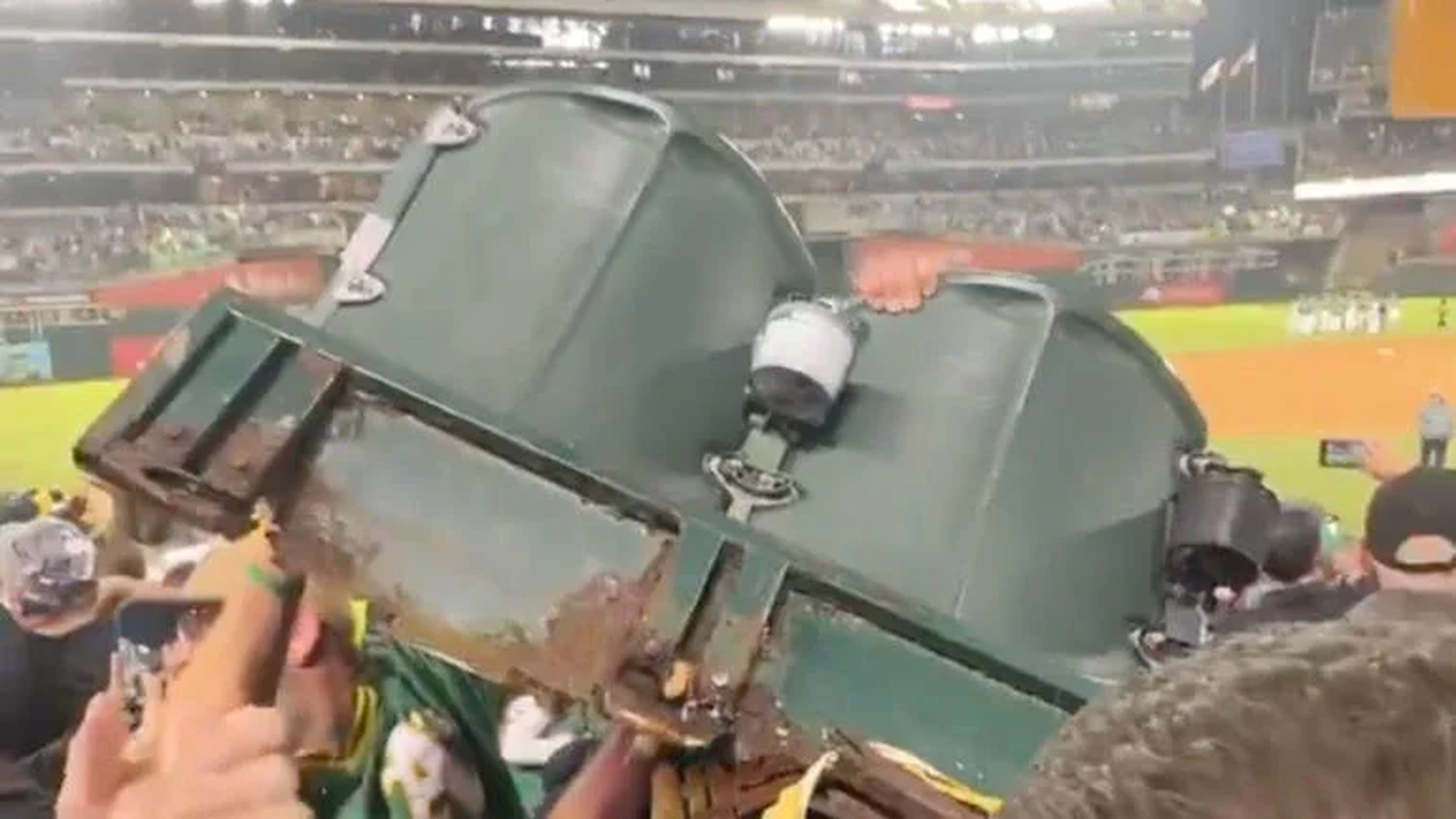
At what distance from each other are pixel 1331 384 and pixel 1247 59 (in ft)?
2.15

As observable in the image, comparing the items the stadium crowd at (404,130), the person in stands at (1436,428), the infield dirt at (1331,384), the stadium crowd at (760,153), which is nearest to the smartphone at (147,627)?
the stadium crowd at (760,153)

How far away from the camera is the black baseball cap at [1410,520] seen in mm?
2094

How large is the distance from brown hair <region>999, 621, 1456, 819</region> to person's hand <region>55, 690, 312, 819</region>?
23.0 inches

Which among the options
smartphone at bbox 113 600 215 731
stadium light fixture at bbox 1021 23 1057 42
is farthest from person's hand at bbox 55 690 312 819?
stadium light fixture at bbox 1021 23 1057 42

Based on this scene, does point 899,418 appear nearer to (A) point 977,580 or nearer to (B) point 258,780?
(A) point 977,580

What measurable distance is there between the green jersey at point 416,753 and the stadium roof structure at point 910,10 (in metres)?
1.81

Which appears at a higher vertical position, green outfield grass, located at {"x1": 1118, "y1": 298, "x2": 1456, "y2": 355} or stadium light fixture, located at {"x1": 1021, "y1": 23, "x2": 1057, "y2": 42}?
stadium light fixture, located at {"x1": 1021, "y1": 23, "x2": 1057, "y2": 42}

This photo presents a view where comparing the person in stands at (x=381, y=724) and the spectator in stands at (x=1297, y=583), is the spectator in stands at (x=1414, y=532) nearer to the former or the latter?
the spectator in stands at (x=1297, y=583)

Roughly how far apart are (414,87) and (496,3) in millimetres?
194

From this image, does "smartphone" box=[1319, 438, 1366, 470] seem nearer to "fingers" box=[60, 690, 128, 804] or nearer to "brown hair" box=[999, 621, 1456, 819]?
"fingers" box=[60, 690, 128, 804]

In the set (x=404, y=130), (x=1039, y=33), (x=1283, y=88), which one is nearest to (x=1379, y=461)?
(x=1283, y=88)

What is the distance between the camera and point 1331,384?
3363 millimetres

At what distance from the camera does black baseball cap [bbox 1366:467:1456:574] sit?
2.09 m

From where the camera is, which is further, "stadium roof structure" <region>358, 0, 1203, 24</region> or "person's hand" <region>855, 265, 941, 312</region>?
"stadium roof structure" <region>358, 0, 1203, 24</region>
